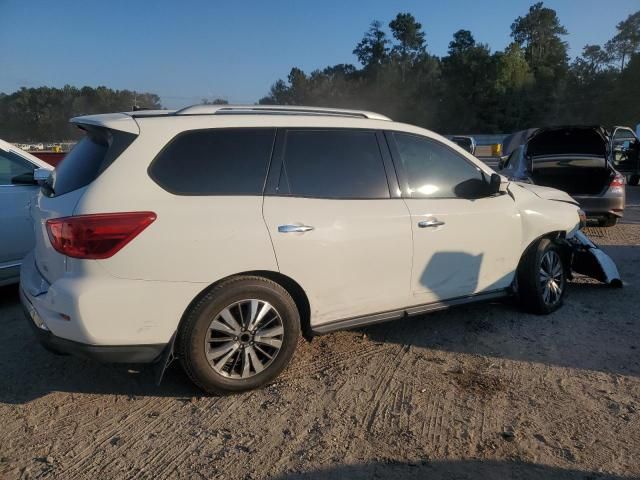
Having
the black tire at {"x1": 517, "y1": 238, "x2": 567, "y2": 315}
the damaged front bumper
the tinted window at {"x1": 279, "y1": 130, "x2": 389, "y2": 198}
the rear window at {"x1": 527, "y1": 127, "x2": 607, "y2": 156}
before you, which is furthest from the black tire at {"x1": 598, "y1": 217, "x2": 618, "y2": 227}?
the tinted window at {"x1": 279, "y1": 130, "x2": 389, "y2": 198}

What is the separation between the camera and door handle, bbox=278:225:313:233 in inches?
132

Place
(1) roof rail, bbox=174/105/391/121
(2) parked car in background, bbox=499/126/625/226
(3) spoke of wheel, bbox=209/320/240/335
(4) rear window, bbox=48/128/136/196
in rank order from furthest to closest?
(2) parked car in background, bbox=499/126/625/226, (1) roof rail, bbox=174/105/391/121, (3) spoke of wheel, bbox=209/320/240/335, (4) rear window, bbox=48/128/136/196

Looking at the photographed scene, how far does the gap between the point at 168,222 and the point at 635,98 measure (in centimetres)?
6462

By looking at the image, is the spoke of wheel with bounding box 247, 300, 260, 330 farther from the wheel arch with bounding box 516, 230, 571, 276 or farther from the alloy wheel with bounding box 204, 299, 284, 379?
the wheel arch with bounding box 516, 230, 571, 276

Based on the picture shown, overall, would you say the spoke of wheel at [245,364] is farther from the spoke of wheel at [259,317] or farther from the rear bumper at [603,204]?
the rear bumper at [603,204]

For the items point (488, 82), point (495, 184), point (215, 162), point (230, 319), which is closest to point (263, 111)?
point (215, 162)

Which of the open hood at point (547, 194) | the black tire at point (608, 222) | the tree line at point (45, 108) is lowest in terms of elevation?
the black tire at point (608, 222)

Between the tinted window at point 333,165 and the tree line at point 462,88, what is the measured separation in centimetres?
3005

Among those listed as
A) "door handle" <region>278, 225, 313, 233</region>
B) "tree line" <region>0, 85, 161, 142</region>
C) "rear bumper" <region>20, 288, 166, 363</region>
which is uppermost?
"tree line" <region>0, 85, 161, 142</region>

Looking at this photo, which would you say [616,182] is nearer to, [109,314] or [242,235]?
[242,235]

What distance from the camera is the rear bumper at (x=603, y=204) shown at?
8.49 m

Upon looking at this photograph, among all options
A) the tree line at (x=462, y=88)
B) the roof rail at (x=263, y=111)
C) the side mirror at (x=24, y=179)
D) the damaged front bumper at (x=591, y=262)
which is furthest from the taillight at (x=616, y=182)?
the tree line at (x=462, y=88)

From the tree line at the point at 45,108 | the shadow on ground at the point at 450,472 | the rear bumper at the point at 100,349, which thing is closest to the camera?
the shadow on ground at the point at 450,472

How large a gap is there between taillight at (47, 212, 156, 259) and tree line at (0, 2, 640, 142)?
3050cm
